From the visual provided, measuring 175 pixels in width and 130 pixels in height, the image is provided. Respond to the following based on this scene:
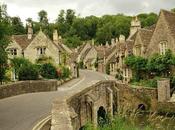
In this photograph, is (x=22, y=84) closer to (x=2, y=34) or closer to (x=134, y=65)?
(x=2, y=34)

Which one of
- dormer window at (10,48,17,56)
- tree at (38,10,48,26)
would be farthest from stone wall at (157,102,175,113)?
tree at (38,10,48,26)

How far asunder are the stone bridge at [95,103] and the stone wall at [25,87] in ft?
23.2

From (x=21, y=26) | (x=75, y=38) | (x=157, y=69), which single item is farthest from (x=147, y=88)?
(x=75, y=38)

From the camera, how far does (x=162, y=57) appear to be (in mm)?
54375

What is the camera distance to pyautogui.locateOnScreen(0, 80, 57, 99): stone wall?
129 feet

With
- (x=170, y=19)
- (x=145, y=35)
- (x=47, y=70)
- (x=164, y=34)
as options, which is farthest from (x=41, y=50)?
(x=170, y=19)

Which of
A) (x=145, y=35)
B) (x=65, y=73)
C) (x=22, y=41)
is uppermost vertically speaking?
(x=22, y=41)

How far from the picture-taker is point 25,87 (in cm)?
4494

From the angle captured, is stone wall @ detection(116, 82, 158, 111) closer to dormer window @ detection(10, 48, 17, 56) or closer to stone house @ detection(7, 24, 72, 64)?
stone house @ detection(7, 24, 72, 64)

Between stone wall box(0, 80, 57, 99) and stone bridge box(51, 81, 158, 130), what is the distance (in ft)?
23.2

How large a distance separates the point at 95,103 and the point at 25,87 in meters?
13.0

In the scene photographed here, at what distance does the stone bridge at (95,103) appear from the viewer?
20.6 metres

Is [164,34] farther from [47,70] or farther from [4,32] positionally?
[4,32]

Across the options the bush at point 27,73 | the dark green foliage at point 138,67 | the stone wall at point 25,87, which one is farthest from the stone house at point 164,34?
the bush at point 27,73
